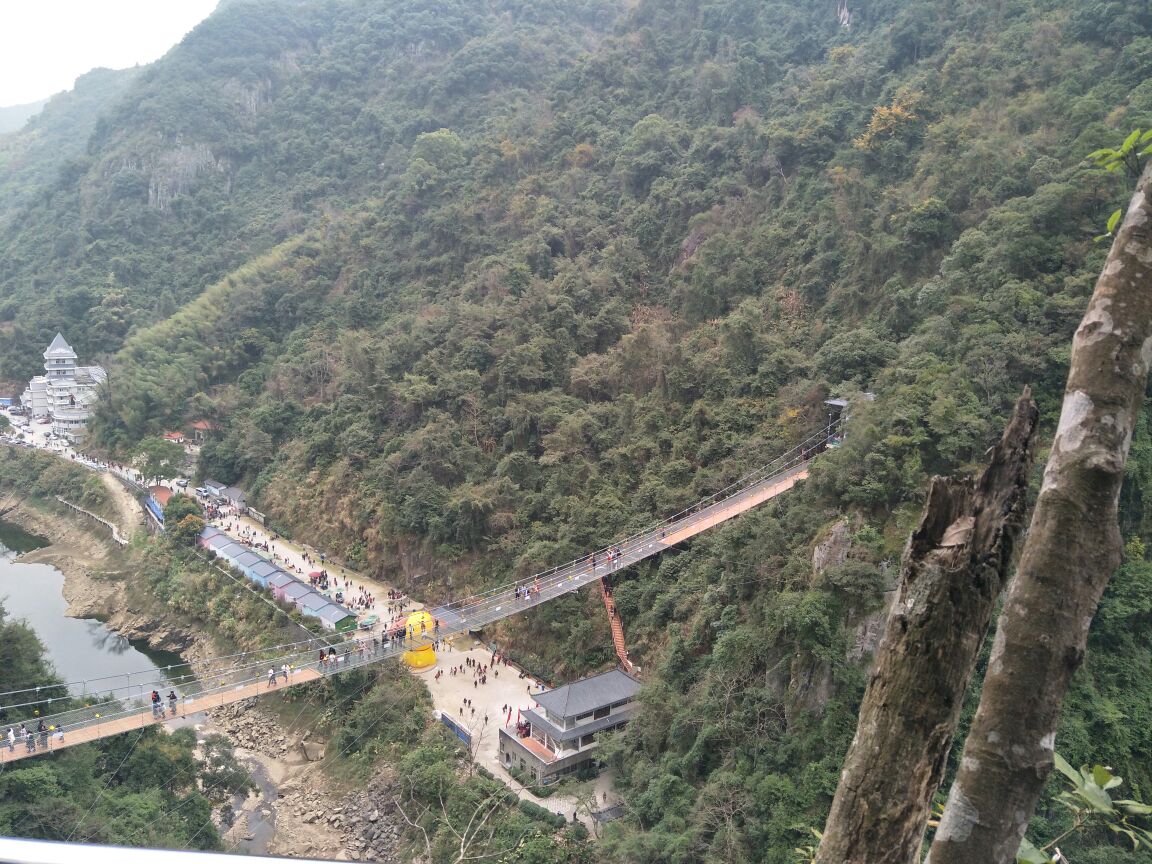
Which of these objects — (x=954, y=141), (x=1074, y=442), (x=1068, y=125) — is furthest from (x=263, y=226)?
(x=1074, y=442)

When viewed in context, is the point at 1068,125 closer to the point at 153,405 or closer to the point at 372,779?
the point at 372,779

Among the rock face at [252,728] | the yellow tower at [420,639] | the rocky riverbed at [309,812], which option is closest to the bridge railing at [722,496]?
the yellow tower at [420,639]

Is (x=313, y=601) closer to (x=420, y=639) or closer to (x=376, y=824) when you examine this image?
(x=420, y=639)

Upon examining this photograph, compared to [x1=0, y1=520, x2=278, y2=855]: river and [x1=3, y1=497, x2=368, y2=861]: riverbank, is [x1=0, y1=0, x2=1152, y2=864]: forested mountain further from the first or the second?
[x1=0, y1=520, x2=278, y2=855]: river

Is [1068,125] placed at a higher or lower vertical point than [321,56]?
lower

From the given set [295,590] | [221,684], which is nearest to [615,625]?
[221,684]

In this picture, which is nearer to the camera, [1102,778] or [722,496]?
[1102,778]
